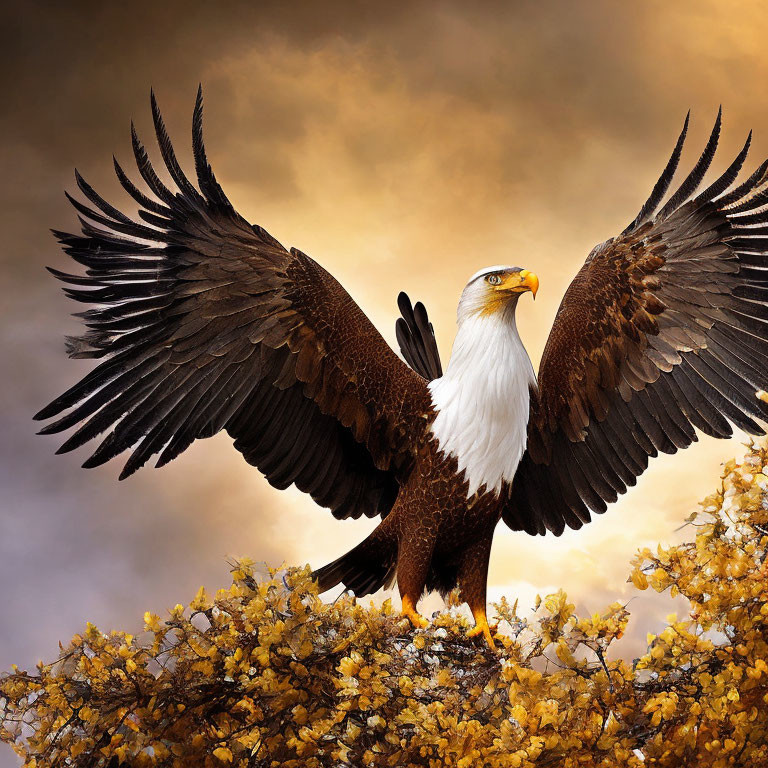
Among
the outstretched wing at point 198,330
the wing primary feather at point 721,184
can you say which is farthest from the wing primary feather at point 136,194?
the wing primary feather at point 721,184

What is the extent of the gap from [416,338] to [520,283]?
84cm

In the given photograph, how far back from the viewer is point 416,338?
123 inches

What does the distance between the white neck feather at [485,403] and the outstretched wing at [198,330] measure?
4.2 inches

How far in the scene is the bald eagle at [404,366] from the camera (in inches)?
92.4

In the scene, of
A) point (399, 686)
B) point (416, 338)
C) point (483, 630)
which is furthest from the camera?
point (416, 338)

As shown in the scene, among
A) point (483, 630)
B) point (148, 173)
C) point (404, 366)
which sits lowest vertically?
point (483, 630)

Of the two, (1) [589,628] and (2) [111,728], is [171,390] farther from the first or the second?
(1) [589,628]

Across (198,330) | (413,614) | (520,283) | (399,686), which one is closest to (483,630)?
(413,614)

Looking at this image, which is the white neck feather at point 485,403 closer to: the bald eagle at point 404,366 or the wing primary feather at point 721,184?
the bald eagle at point 404,366

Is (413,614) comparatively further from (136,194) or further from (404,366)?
(136,194)

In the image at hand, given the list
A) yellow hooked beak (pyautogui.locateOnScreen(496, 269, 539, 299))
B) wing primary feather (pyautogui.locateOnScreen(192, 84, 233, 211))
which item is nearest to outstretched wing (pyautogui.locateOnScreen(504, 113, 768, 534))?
yellow hooked beak (pyautogui.locateOnScreen(496, 269, 539, 299))

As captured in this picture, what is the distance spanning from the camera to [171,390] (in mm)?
2348

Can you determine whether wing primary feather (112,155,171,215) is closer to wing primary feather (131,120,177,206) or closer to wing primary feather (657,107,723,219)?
wing primary feather (131,120,177,206)

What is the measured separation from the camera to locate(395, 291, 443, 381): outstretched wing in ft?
10.1
